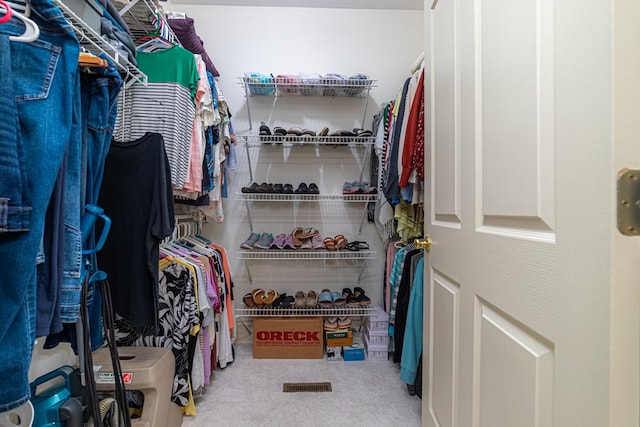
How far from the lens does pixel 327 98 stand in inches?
91.7

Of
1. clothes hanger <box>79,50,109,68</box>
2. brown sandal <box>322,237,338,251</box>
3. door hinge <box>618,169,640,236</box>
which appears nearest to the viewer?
door hinge <box>618,169,640,236</box>

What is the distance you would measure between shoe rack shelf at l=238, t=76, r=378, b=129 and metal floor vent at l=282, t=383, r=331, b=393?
1.86 metres

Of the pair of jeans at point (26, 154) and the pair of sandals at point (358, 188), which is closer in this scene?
the pair of jeans at point (26, 154)

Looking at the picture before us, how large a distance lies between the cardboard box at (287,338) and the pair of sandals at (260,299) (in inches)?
4.2

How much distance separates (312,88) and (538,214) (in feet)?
6.27

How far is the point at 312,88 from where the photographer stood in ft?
6.97

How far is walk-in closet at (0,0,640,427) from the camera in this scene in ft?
1.36

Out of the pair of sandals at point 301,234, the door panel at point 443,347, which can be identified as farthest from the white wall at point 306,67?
the door panel at point 443,347

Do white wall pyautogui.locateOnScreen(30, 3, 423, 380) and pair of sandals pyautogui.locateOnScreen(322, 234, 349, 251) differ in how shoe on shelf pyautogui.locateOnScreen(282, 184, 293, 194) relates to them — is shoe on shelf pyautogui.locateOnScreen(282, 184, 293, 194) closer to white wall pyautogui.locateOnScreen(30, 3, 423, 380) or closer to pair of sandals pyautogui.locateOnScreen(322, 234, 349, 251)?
white wall pyautogui.locateOnScreen(30, 3, 423, 380)

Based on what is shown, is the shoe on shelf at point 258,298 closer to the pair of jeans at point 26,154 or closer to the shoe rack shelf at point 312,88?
the shoe rack shelf at point 312,88

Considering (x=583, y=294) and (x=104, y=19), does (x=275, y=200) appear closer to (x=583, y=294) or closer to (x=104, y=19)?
(x=104, y=19)

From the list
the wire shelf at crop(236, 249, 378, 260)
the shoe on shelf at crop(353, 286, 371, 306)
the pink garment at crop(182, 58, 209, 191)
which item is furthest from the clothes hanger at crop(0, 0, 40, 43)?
the shoe on shelf at crop(353, 286, 371, 306)

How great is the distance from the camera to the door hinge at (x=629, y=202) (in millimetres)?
340

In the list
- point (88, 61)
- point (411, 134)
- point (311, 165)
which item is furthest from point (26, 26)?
point (311, 165)
